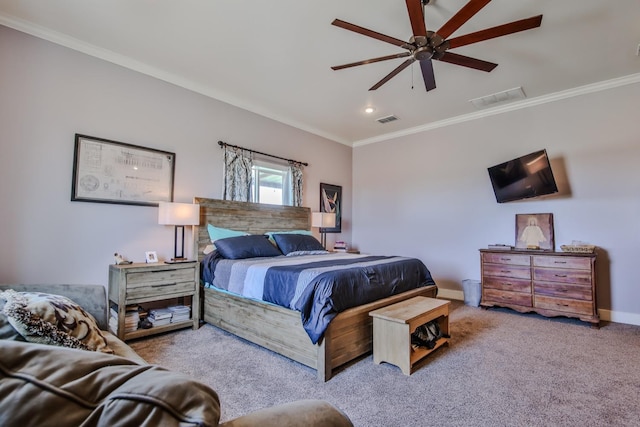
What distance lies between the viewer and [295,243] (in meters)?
4.38

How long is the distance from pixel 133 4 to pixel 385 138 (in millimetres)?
4426

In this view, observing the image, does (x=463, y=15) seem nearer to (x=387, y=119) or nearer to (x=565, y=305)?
(x=387, y=119)

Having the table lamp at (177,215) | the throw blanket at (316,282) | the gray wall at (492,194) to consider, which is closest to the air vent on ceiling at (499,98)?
the gray wall at (492,194)

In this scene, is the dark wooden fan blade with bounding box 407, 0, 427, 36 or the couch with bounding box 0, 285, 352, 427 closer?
the couch with bounding box 0, 285, 352, 427

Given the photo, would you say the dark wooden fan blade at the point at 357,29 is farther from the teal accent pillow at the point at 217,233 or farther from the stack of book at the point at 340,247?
the stack of book at the point at 340,247

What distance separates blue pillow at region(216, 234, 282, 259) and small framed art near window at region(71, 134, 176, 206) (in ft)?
2.89

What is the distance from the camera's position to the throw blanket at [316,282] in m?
2.46

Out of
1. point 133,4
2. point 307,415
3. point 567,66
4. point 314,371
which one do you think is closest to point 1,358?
point 307,415

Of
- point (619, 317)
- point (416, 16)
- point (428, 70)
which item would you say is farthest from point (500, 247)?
point (416, 16)

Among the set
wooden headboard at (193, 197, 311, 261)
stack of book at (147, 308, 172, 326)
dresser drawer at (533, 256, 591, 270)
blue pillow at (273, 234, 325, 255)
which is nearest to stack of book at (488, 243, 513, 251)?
dresser drawer at (533, 256, 591, 270)

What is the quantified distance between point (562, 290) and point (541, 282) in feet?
0.71

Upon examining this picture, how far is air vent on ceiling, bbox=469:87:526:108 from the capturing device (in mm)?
4156

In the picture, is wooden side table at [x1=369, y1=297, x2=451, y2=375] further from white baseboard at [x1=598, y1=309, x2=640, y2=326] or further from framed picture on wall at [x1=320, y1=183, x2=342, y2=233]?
framed picture on wall at [x1=320, y1=183, x2=342, y2=233]

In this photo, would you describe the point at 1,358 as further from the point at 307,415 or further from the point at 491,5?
the point at 491,5
